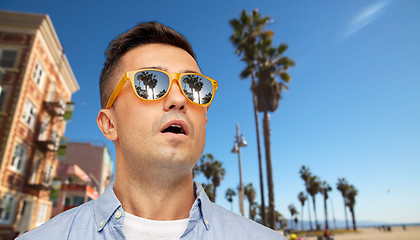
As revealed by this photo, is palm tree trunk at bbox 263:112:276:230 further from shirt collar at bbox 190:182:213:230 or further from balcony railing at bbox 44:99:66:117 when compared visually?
balcony railing at bbox 44:99:66:117

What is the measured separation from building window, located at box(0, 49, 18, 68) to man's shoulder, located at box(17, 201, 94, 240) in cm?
2124

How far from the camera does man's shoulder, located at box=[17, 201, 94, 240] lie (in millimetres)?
1449

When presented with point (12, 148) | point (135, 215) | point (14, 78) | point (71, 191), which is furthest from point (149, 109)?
point (71, 191)

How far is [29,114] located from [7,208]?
21.2 feet

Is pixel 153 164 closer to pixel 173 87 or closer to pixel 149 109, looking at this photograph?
pixel 149 109

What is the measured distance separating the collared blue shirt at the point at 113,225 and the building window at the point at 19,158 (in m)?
19.4

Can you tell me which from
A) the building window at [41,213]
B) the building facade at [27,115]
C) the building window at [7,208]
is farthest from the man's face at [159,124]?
the building window at [41,213]

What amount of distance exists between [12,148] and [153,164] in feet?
64.1

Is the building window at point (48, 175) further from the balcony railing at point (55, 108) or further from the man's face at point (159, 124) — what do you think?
the man's face at point (159, 124)

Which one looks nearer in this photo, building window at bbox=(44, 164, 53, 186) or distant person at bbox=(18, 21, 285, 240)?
distant person at bbox=(18, 21, 285, 240)

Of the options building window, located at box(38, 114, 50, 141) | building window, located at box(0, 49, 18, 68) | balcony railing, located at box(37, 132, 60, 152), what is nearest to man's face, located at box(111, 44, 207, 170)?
building window, located at box(0, 49, 18, 68)

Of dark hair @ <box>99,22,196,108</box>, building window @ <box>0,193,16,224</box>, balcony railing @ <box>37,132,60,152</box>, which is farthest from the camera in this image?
balcony railing @ <box>37,132,60,152</box>

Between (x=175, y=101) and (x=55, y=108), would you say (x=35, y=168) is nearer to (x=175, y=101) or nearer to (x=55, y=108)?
(x=55, y=108)

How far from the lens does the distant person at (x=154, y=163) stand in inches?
59.9
